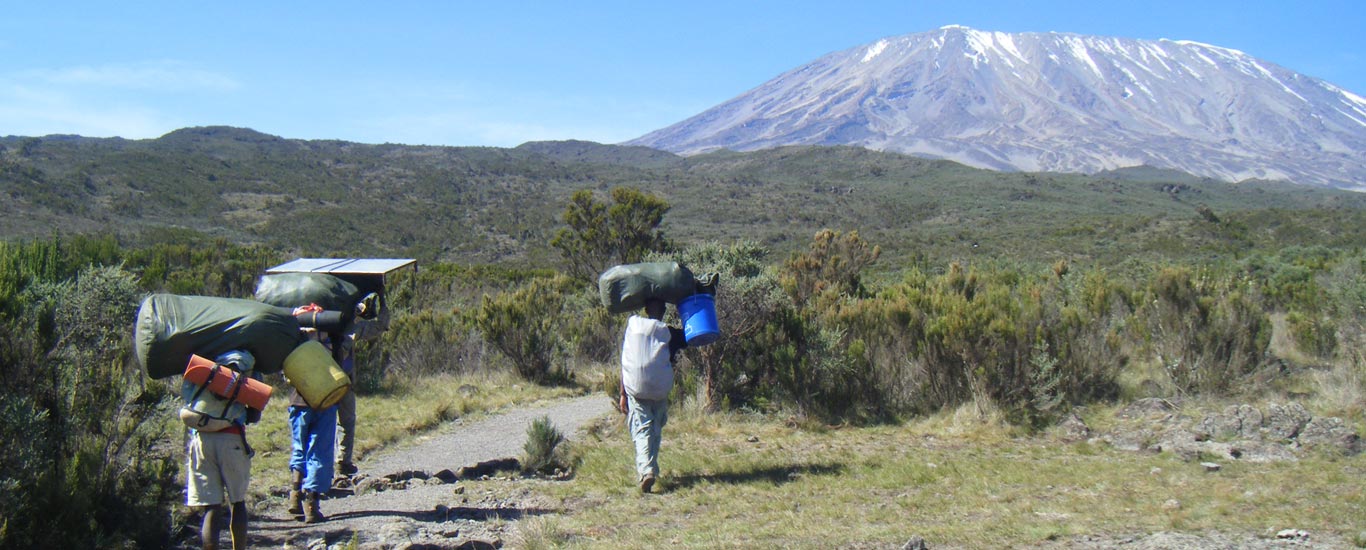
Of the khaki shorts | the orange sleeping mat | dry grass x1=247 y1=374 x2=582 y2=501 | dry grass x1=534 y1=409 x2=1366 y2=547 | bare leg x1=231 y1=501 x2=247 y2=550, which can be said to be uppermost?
the orange sleeping mat

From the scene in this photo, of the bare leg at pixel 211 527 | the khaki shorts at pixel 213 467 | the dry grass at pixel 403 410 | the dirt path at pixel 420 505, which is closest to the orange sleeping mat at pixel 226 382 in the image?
the khaki shorts at pixel 213 467

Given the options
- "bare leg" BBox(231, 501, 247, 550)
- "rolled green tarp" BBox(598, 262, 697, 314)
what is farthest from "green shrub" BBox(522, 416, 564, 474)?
"bare leg" BBox(231, 501, 247, 550)

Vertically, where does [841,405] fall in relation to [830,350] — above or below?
below

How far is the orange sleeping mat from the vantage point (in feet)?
12.2

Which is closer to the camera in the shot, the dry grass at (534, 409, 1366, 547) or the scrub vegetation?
the scrub vegetation

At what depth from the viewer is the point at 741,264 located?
34.0 ft

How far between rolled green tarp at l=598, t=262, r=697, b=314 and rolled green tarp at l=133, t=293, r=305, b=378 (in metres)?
2.06

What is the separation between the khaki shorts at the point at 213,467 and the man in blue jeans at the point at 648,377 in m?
2.28

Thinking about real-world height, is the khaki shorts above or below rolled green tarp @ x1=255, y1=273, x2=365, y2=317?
below

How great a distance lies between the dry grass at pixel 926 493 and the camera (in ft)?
14.6

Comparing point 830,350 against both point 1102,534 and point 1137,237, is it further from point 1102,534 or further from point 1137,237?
point 1137,237

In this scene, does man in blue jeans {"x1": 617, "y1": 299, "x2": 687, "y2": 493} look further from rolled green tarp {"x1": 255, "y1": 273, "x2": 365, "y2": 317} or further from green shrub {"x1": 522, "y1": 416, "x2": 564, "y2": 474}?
rolled green tarp {"x1": 255, "y1": 273, "x2": 365, "y2": 317}

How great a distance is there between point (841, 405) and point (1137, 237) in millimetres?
33432

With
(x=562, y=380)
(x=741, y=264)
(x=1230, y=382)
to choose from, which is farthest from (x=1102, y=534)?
(x=562, y=380)
